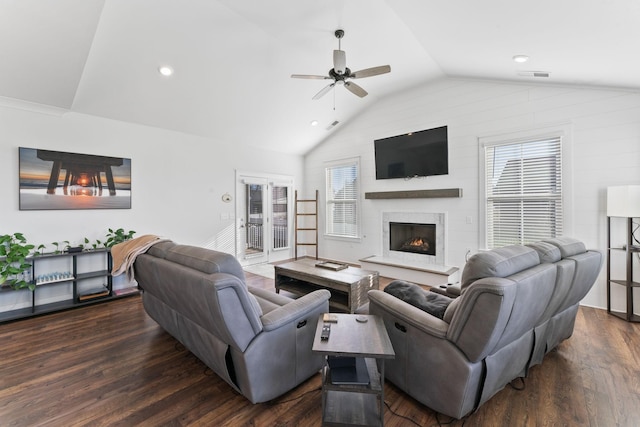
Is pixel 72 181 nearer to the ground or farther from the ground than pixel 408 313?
farther from the ground

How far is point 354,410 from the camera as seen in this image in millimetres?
1798

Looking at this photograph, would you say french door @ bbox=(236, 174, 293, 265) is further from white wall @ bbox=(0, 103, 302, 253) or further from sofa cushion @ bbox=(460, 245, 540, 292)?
sofa cushion @ bbox=(460, 245, 540, 292)

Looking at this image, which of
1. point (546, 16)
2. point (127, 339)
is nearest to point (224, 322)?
point (127, 339)

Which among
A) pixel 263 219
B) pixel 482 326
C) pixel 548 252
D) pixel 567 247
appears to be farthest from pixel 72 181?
pixel 567 247

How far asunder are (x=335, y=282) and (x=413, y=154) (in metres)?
3.06

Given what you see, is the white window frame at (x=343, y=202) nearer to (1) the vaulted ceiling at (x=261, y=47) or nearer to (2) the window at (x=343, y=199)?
(2) the window at (x=343, y=199)

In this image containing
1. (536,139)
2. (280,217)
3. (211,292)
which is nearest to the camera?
(211,292)

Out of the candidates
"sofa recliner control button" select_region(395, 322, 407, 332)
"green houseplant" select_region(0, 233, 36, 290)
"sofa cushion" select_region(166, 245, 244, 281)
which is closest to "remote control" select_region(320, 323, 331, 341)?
"sofa recliner control button" select_region(395, 322, 407, 332)

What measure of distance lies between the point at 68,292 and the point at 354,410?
171 inches

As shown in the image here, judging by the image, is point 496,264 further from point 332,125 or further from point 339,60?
point 332,125

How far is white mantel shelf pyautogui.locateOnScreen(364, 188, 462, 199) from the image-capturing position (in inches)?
183

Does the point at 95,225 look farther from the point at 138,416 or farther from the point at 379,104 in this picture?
the point at 379,104

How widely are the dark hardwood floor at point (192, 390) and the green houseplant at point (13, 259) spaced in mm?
635

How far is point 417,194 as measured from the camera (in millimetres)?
5047
